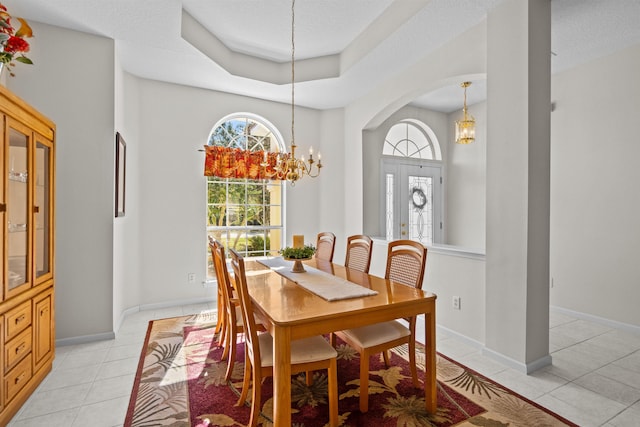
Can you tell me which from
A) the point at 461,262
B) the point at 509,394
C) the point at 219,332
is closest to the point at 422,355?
the point at 509,394

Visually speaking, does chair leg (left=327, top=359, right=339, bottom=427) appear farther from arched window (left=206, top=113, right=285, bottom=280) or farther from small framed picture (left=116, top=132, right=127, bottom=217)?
arched window (left=206, top=113, right=285, bottom=280)

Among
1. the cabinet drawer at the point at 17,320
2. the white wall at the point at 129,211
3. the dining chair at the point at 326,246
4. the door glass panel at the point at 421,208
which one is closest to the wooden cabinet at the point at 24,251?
the cabinet drawer at the point at 17,320

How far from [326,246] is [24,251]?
7.92 ft

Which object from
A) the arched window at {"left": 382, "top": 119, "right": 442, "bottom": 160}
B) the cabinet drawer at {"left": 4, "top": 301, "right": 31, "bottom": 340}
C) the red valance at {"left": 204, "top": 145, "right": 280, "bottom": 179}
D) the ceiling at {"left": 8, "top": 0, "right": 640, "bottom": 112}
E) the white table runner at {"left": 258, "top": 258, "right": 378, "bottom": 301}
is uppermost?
the ceiling at {"left": 8, "top": 0, "right": 640, "bottom": 112}

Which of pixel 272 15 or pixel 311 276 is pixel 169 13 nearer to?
pixel 272 15

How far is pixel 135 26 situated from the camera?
2.82 metres

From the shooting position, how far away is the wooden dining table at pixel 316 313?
1.54 m

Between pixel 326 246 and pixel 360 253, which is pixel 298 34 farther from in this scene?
pixel 360 253

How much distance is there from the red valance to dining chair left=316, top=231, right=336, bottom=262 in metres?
1.19

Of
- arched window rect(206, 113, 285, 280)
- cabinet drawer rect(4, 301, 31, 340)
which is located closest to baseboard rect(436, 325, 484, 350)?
arched window rect(206, 113, 285, 280)

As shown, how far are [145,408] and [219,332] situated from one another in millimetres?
1147

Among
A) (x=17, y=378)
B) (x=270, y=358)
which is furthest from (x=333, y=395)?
(x=17, y=378)

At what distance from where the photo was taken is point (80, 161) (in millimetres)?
2936

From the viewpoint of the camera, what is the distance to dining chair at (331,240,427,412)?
1941 mm
